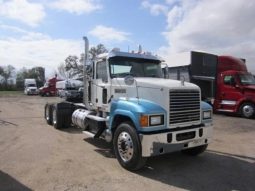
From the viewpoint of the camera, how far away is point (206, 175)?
678cm

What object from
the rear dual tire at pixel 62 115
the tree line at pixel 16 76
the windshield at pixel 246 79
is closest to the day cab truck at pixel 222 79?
the windshield at pixel 246 79

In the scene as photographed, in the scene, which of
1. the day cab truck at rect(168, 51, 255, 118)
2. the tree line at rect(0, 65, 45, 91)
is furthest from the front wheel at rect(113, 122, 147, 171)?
the tree line at rect(0, 65, 45, 91)

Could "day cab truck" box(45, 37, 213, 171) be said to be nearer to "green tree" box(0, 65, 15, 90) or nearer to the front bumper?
the front bumper

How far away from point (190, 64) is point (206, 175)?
13.6 meters

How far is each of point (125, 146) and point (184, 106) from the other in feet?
5.23

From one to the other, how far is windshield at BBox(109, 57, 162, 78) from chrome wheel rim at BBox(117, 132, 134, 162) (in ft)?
6.02

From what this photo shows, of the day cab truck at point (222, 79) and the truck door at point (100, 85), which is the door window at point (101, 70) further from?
the day cab truck at point (222, 79)

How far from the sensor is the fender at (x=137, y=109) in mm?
6758

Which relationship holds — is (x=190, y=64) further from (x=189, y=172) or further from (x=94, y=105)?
(x=189, y=172)

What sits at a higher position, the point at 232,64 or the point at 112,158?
the point at 232,64

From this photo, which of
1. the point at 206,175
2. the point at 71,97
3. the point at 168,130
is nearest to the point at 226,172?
the point at 206,175

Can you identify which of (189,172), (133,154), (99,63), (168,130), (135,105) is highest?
(99,63)

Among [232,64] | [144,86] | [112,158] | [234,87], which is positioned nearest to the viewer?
[144,86]

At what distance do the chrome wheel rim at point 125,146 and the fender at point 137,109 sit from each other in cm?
42
